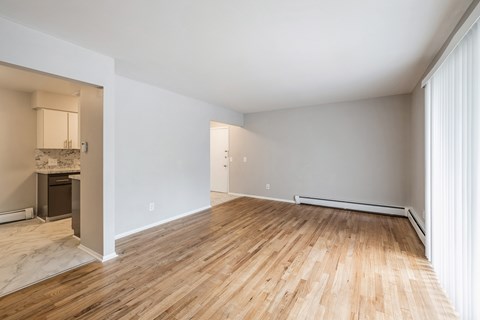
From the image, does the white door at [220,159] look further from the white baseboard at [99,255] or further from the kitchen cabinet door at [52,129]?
the white baseboard at [99,255]

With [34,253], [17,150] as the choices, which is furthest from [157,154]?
[17,150]

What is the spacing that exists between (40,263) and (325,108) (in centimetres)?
564

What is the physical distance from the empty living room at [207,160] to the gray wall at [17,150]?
0.08 feet

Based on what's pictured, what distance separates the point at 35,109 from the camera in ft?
13.8

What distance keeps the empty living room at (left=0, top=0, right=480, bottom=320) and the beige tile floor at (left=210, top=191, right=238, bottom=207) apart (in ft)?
1.30

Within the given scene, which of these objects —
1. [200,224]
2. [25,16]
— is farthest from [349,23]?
[200,224]

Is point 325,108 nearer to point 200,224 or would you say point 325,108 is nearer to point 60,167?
point 200,224

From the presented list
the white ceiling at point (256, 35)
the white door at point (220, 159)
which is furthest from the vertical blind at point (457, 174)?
the white door at point (220, 159)

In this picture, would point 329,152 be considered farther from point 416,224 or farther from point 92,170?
point 92,170

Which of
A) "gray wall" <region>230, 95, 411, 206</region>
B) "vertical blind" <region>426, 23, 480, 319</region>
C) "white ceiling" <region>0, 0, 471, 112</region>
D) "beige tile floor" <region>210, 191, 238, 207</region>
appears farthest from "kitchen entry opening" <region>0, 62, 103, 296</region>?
"gray wall" <region>230, 95, 411, 206</region>

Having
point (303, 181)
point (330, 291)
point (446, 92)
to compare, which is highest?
point (446, 92)

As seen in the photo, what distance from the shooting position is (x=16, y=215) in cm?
397

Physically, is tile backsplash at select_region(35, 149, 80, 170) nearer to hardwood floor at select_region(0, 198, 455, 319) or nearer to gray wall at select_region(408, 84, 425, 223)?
hardwood floor at select_region(0, 198, 455, 319)

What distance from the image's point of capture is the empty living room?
1727 millimetres
